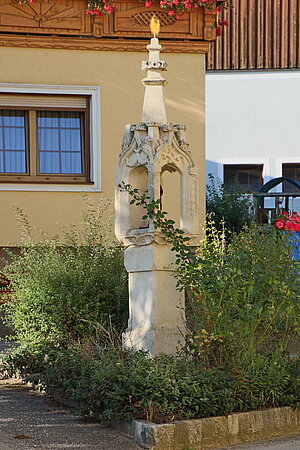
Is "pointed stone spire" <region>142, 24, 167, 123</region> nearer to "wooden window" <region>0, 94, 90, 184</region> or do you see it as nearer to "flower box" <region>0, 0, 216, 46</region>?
"flower box" <region>0, 0, 216, 46</region>

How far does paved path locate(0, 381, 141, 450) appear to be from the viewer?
6168 millimetres

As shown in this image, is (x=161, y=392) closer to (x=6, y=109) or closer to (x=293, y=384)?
(x=293, y=384)

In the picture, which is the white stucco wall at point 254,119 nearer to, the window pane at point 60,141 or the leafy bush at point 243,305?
the window pane at point 60,141

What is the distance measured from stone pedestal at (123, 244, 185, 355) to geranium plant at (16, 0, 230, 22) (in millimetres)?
5161

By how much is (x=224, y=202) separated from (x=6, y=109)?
5.30m

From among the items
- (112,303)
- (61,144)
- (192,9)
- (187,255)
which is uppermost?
(192,9)

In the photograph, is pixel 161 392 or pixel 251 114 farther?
pixel 251 114

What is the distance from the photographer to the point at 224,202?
52.3ft

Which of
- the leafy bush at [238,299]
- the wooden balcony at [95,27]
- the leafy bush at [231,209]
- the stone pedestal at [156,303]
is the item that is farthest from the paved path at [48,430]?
the leafy bush at [231,209]

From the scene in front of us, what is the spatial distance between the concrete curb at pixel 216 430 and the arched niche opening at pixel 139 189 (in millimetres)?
1950

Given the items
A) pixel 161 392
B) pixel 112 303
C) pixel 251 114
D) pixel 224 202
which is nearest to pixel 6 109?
pixel 112 303

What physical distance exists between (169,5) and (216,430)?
7047 mm

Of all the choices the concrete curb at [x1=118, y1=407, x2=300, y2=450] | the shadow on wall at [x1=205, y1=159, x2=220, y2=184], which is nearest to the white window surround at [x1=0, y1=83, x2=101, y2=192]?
the concrete curb at [x1=118, y1=407, x2=300, y2=450]

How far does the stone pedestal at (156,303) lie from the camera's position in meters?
7.32
